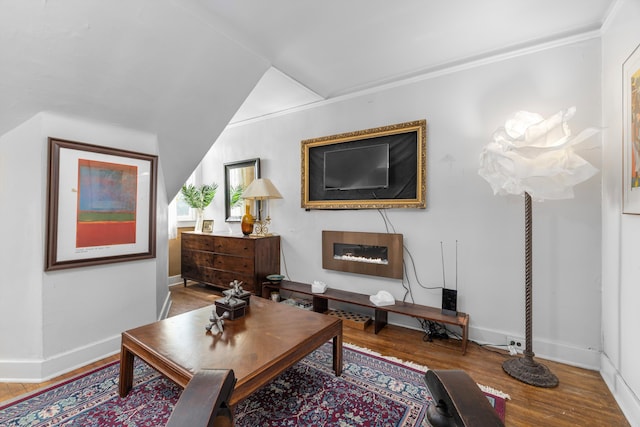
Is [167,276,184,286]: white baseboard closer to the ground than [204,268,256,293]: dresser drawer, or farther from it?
closer to the ground

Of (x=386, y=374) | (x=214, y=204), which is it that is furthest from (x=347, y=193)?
(x=214, y=204)

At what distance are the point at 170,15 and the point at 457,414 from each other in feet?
8.13

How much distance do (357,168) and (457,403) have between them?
8.90ft

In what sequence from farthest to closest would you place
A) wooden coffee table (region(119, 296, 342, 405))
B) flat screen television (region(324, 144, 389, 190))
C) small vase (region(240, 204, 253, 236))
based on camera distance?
1. small vase (region(240, 204, 253, 236))
2. flat screen television (region(324, 144, 389, 190))
3. wooden coffee table (region(119, 296, 342, 405))

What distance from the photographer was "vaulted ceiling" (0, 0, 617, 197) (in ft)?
→ 5.58

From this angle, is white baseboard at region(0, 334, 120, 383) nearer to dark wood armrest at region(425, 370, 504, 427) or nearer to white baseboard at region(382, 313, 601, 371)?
dark wood armrest at region(425, 370, 504, 427)

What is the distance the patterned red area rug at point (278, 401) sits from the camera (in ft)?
5.30

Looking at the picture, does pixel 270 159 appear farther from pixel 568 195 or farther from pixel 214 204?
pixel 568 195

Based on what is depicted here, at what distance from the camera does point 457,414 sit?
2.27 feet

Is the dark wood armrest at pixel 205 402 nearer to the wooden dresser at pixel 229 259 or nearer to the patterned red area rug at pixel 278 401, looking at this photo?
the patterned red area rug at pixel 278 401

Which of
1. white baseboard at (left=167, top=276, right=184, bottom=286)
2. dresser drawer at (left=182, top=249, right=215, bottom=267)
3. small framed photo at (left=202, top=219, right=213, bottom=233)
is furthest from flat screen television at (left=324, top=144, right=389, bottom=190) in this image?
white baseboard at (left=167, top=276, right=184, bottom=286)

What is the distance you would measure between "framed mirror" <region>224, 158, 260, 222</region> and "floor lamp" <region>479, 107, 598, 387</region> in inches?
120

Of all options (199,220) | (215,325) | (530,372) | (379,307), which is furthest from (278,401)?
(199,220)

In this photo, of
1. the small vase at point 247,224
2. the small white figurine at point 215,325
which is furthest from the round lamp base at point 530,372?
the small vase at point 247,224
